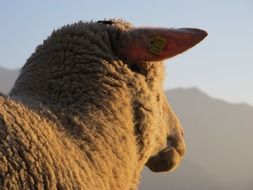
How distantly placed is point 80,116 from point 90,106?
0.38ft

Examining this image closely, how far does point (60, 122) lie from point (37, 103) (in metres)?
0.17

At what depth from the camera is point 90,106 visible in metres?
3.91

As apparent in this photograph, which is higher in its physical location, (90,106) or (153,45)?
(153,45)

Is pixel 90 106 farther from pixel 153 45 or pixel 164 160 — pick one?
pixel 164 160

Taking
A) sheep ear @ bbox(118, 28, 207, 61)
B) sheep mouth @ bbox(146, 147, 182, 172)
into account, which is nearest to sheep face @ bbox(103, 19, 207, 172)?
sheep ear @ bbox(118, 28, 207, 61)

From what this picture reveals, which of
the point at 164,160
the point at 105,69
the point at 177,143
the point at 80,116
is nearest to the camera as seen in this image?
the point at 80,116

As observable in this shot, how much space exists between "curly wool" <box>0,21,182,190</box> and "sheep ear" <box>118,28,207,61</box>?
0.24 ft

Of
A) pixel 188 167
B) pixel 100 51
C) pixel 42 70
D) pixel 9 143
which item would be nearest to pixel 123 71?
pixel 100 51

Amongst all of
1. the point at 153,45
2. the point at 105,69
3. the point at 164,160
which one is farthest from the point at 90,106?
the point at 164,160

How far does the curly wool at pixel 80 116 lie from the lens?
3314 millimetres

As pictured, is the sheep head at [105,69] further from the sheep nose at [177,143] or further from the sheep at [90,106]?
the sheep nose at [177,143]

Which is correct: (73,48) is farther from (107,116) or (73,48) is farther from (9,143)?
(9,143)

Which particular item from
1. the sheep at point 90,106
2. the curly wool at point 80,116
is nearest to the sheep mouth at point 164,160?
the sheep at point 90,106

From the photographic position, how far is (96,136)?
3807 mm
